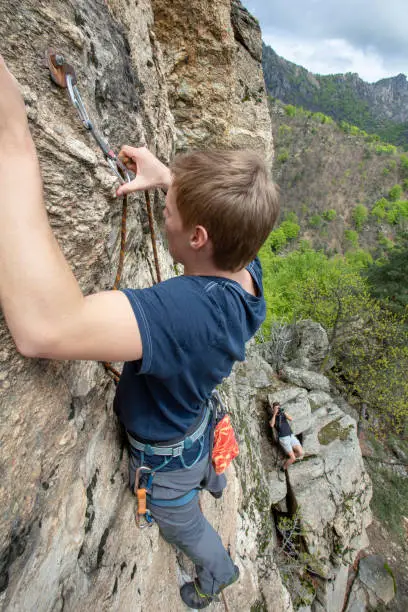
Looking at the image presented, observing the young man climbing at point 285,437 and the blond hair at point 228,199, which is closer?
the blond hair at point 228,199

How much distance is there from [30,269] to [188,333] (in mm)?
541

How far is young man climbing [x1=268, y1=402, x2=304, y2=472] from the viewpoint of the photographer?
7395mm

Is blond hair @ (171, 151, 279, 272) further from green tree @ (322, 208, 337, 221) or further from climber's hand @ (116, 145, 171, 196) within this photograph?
green tree @ (322, 208, 337, 221)

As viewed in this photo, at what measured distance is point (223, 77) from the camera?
4.50 meters

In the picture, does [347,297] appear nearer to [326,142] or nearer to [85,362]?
[85,362]

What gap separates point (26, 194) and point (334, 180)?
69075 millimetres

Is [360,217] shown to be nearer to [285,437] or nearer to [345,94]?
[285,437]

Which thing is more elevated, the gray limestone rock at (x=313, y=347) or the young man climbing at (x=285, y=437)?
the young man climbing at (x=285, y=437)

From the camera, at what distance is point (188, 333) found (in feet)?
4.01

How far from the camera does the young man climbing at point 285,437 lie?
24.3 feet

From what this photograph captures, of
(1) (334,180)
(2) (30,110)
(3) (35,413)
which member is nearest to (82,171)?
(2) (30,110)

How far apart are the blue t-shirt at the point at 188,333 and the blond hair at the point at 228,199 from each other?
17 cm

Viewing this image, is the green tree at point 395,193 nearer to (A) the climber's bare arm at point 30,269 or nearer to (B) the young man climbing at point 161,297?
(B) the young man climbing at point 161,297

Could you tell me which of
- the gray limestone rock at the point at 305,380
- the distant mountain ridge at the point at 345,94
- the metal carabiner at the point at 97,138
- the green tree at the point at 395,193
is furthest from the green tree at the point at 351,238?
the distant mountain ridge at the point at 345,94
